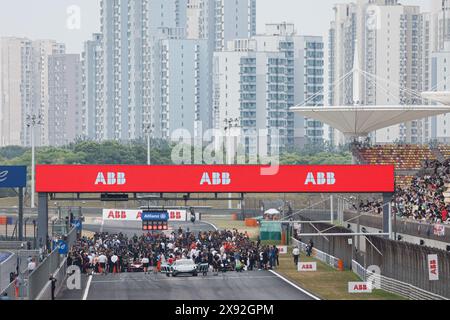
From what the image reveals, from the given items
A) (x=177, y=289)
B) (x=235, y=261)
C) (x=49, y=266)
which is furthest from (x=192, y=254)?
(x=49, y=266)

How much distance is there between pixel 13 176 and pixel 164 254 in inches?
331

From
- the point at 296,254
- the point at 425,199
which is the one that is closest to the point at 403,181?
the point at 425,199

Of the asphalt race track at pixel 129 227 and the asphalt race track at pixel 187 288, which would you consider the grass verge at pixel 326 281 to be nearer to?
the asphalt race track at pixel 187 288

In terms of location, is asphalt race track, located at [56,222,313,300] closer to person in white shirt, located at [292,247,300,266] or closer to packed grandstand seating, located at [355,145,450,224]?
person in white shirt, located at [292,247,300,266]

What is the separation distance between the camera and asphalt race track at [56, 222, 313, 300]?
99.5ft

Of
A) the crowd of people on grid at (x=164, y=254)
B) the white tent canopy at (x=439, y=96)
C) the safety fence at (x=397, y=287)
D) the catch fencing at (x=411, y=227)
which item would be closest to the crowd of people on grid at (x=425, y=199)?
the catch fencing at (x=411, y=227)

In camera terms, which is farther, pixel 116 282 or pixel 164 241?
pixel 164 241

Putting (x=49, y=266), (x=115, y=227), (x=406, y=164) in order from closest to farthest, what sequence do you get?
1. (x=49, y=266)
2. (x=406, y=164)
3. (x=115, y=227)

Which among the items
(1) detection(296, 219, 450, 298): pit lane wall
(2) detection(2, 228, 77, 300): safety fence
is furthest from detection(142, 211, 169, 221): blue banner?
(1) detection(296, 219, 450, 298): pit lane wall

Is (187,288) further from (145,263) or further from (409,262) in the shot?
(145,263)

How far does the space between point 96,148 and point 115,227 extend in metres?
44.5

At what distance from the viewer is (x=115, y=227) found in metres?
83.0

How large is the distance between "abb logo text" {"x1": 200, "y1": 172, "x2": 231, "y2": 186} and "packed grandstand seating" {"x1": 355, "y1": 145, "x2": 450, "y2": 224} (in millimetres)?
11431
